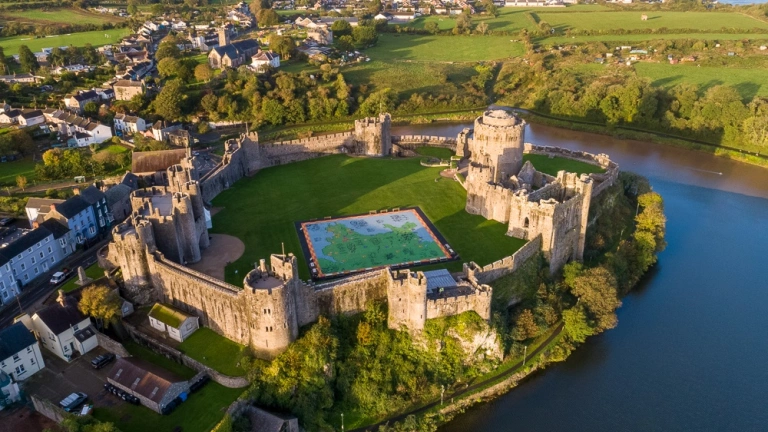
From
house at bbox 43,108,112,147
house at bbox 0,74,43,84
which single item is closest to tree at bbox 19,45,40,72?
house at bbox 0,74,43,84

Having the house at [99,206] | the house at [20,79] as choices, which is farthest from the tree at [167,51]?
the house at [99,206]

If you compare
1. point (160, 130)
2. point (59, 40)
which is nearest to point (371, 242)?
point (160, 130)

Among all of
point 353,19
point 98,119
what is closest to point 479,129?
point 98,119

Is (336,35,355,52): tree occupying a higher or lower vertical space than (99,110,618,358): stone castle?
higher

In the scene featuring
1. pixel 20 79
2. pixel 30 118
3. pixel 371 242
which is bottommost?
pixel 371 242

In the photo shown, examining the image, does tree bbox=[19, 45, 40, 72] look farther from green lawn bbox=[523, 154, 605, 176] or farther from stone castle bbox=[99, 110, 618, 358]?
green lawn bbox=[523, 154, 605, 176]

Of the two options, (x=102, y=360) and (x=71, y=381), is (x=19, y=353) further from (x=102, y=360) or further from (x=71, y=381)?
(x=102, y=360)

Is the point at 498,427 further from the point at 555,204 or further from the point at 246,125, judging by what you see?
the point at 246,125
